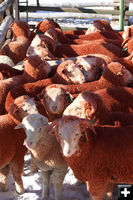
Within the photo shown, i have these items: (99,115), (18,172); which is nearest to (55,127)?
(99,115)

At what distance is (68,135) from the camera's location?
7.70 feet

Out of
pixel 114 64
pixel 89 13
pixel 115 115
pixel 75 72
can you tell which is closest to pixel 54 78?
pixel 75 72

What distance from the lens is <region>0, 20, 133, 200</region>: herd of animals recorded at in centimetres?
257

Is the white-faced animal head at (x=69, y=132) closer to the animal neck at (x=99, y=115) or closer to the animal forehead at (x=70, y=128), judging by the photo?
the animal forehead at (x=70, y=128)

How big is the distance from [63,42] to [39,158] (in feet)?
10.5

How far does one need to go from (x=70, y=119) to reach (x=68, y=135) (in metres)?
0.12

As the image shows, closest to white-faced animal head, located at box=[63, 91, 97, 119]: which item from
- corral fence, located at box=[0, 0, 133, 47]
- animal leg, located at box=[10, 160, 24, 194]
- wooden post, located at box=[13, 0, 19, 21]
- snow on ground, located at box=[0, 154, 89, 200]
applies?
animal leg, located at box=[10, 160, 24, 194]

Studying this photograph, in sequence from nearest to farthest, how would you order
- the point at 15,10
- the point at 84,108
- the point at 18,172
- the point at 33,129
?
the point at 33,129 → the point at 84,108 → the point at 18,172 → the point at 15,10

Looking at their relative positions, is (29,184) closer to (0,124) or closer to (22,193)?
(22,193)

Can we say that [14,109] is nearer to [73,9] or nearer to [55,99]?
[55,99]

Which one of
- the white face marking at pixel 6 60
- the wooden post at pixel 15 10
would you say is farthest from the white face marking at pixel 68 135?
the wooden post at pixel 15 10

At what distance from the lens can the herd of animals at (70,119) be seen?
2574 mm

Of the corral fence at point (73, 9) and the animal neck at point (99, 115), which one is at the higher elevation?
the corral fence at point (73, 9)

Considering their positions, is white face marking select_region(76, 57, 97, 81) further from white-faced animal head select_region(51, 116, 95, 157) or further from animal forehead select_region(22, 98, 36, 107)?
white-faced animal head select_region(51, 116, 95, 157)
